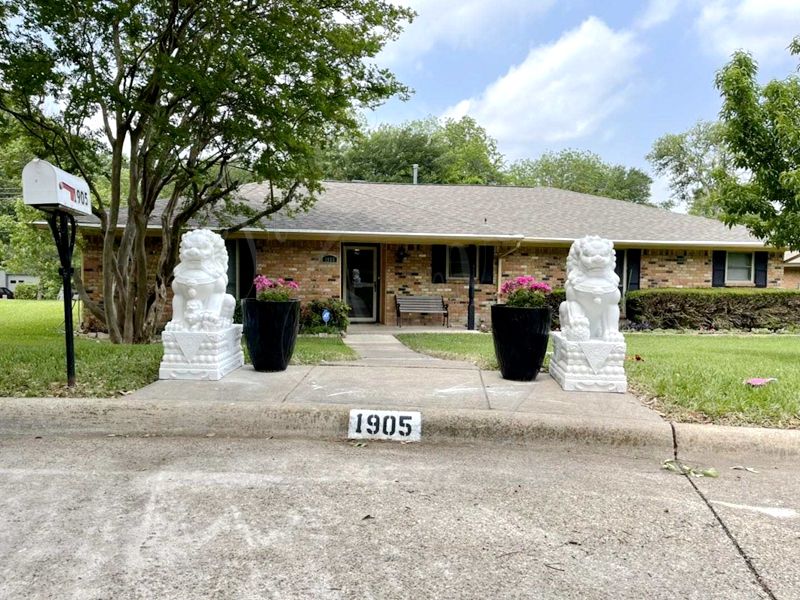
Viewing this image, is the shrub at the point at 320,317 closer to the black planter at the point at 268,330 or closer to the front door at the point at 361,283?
the front door at the point at 361,283

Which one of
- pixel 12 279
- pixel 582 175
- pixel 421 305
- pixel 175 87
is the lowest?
pixel 421 305

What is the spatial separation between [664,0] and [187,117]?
9.57 m

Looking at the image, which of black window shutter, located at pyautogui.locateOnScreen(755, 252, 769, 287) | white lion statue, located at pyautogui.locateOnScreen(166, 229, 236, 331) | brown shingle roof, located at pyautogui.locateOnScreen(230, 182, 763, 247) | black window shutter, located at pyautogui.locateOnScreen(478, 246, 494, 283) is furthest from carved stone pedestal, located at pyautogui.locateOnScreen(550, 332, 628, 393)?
black window shutter, located at pyautogui.locateOnScreen(755, 252, 769, 287)

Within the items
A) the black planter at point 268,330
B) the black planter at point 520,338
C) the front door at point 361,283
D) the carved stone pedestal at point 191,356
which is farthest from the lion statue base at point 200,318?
the front door at point 361,283

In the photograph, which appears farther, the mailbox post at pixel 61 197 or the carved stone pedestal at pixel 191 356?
the carved stone pedestal at pixel 191 356

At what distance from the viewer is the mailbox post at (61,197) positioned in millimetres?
4621

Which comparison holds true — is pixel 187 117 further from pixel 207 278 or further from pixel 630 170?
pixel 630 170

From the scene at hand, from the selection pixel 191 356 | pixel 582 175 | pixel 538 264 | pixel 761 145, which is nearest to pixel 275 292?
pixel 191 356

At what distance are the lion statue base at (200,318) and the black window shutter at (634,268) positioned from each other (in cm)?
1213

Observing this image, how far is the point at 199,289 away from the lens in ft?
18.4

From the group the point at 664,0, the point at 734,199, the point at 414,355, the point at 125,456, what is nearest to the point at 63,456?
the point at 125,456

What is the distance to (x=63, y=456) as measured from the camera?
3.72 metres

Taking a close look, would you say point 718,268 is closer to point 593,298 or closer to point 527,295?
point 593,298

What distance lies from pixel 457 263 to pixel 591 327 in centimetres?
908
